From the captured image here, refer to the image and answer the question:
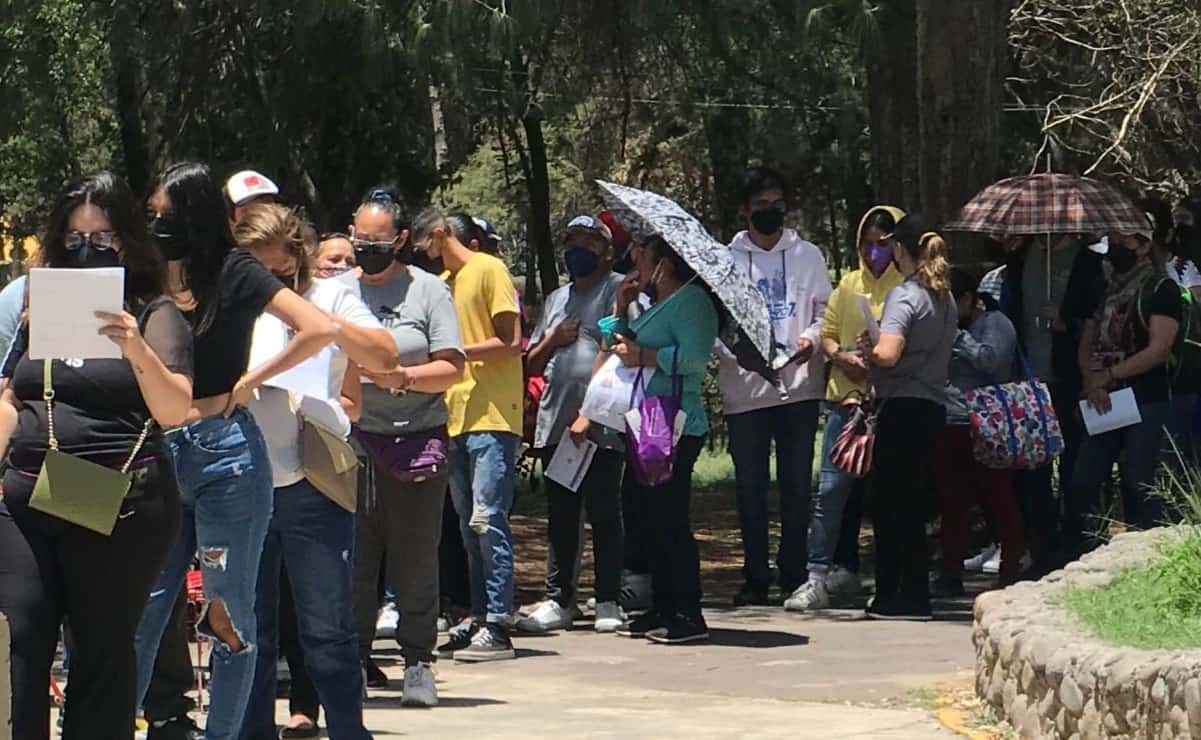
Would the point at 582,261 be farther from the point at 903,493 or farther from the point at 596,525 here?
the point at 903,493

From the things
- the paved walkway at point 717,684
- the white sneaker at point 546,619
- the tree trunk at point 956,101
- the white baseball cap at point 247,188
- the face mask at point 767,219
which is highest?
the tree trunk at point 956,101

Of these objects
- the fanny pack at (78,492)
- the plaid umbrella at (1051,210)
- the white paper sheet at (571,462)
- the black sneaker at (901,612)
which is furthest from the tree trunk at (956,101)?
the fanny pack at (78,492)

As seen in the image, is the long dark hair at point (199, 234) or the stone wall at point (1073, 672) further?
the stone wall at point (1073, 672)

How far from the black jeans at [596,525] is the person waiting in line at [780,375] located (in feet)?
2.90

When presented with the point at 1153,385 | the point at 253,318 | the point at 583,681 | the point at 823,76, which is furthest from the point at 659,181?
the point at 253,318

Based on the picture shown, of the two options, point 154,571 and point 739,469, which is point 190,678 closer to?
point 154,571

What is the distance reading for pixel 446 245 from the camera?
9.73 m

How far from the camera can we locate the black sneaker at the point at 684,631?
32.2 ft

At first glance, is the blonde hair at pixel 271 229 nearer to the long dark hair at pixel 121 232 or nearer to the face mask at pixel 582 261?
the long dark hair at pixel 121 232

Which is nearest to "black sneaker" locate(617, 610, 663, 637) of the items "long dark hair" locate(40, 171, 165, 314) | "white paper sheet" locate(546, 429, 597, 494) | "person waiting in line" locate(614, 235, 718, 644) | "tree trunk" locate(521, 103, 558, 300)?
"person waiting in line" locate(614, 235, 718, 644)

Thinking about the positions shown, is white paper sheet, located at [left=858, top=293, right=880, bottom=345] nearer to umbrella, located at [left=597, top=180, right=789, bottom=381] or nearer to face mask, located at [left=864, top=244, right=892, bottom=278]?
face mask, located at [left=864, top=244, right=892, bottom=278]

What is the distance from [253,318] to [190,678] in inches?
73.8

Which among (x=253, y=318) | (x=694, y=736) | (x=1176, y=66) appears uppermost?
(x=1176, y=66)

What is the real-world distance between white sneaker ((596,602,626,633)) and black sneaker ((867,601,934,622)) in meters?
1.32
